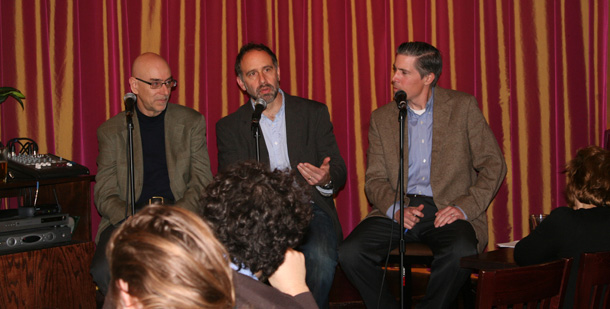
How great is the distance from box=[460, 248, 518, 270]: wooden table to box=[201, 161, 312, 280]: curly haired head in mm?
1292

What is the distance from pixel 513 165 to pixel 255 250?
10.7ft

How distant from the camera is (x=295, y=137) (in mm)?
3424

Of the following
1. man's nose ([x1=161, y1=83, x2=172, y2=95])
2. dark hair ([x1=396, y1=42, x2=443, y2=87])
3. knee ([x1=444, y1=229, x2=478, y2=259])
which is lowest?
knee ([x1=444, y1=229, x2=478, y2=259])

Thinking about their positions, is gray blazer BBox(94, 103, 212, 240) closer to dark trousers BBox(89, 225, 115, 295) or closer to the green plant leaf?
dark trousers BBox(89, 225, 115, 295)

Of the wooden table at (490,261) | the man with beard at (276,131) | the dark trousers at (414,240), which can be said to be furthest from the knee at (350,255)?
the wooden table at (490,261)

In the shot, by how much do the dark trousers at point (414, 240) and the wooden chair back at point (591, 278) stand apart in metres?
1.08

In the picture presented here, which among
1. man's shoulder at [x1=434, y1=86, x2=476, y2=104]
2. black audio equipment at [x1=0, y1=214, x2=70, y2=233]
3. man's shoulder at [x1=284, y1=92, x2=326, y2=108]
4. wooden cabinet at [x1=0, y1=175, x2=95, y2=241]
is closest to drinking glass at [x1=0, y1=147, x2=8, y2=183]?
black audio equipment at [x1=0, y1=214, x2=70, y2=233]

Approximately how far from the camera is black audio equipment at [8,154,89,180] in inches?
123

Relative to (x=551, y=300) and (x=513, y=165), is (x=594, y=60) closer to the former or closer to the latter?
(x=513, y=165)

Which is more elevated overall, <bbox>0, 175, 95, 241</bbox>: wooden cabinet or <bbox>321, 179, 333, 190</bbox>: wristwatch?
<bbox>321, 179, 333, 190</bbox>: wristwatch

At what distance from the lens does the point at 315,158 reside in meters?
3.45

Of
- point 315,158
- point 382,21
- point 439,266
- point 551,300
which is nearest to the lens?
point 551,300

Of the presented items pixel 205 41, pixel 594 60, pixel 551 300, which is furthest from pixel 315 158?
pixel 594 60

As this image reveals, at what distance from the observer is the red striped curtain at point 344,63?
3848mm
